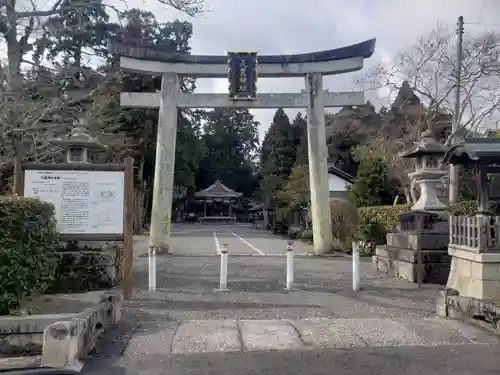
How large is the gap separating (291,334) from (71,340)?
2.75m

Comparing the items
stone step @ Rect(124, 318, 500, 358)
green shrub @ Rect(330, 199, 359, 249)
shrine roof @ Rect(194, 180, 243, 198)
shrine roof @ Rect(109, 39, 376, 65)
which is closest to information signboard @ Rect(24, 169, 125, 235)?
stone step @ Rect(124, 318, 500, 358)

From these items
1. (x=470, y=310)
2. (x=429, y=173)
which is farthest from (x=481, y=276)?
(x=429, y=173)

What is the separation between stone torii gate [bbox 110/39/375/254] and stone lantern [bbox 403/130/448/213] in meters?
5.31

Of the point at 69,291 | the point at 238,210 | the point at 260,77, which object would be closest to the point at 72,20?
the point at 260,77

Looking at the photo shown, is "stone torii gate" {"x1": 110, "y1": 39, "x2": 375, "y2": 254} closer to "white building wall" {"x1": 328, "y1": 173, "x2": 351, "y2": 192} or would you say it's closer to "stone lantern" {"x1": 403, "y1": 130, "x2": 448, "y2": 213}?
"stone lantern" {"x1": 403, "y1": 130, "x2": 448, "y2": 213}

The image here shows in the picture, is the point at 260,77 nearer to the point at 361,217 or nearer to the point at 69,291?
the point at 361,217

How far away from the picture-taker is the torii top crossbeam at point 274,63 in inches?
685

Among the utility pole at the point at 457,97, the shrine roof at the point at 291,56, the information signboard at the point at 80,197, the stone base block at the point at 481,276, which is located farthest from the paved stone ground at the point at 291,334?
the utility pole at the point at 457,97

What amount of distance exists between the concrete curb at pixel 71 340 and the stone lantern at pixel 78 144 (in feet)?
25.5

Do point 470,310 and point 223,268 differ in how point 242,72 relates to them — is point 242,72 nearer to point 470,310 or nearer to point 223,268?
point 223,268

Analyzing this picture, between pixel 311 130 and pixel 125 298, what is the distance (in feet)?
36.2

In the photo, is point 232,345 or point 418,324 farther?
point 418,324

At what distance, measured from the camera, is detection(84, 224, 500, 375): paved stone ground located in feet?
17.2

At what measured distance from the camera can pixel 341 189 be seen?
39.3m
